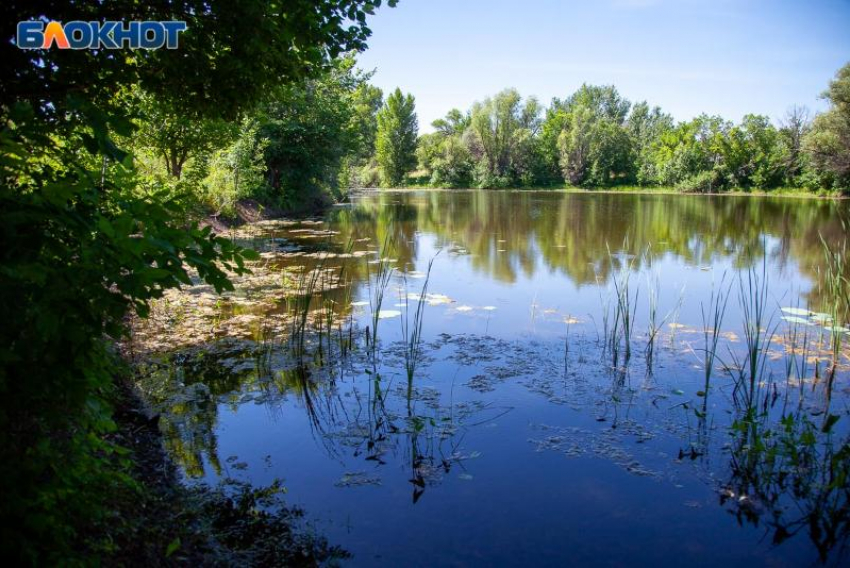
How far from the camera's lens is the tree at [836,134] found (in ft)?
121

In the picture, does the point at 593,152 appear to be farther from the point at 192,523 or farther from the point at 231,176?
the point at 192,523

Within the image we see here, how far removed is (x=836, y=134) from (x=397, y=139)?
42.2 metres

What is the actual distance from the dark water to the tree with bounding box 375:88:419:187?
57159mm

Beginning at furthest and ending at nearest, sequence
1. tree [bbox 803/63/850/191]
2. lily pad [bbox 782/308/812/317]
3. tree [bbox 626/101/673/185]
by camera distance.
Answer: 1. tree [bbox 626/101/673/185]
2. tree [bbox 803/63/850/191]
3. lily pad [bbox 782/308/812/317]

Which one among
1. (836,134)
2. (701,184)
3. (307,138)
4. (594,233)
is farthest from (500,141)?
(594,233)

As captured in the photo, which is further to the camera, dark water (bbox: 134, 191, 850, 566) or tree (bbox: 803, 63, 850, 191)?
tree (bbox: 803, 63, 850, 191)

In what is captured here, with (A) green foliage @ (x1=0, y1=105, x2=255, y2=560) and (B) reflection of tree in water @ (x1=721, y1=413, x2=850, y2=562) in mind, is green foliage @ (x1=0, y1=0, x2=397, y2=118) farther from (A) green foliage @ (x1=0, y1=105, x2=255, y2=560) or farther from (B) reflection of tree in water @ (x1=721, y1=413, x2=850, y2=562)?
(B) reflection of tree in water @ (x1=721, y1=413, x2=850, y2=562)

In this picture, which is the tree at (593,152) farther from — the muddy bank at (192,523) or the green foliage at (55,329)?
the green foliage at (55,329)

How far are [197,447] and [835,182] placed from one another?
49.5 metres

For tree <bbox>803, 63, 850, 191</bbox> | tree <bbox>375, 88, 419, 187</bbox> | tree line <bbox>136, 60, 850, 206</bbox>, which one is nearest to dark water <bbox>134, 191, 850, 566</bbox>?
tree line <bbox>136, 60, 850, 206</bbox>

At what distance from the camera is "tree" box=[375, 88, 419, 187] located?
64688mm

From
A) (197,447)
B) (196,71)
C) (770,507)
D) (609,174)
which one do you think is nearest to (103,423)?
(197,447)

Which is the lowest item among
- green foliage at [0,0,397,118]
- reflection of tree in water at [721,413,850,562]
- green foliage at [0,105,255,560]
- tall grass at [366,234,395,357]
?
reflection of tree in water at [721,413,850,562]

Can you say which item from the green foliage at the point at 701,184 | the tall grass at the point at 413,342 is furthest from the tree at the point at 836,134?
the tall grass at the point at 413,342
